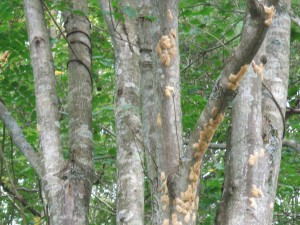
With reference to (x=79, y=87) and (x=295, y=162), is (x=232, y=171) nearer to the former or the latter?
(x=79, y=87)

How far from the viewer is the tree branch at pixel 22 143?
7.39ft

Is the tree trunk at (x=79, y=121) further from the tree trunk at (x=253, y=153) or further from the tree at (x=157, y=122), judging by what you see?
the tree trunk at (x=253, y=153)

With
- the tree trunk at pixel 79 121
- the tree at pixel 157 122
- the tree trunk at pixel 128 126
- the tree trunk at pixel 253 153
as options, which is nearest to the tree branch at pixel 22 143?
the tree at pixel 157 122

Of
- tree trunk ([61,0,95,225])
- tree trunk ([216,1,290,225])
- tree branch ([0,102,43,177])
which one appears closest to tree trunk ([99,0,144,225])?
tree trunk ([61,0,95,225])

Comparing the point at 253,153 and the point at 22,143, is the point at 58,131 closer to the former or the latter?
the point at 22,143

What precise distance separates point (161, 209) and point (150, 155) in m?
0.27

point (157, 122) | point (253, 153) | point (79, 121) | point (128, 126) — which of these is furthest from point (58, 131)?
point (253, 153)

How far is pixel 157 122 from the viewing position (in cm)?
171

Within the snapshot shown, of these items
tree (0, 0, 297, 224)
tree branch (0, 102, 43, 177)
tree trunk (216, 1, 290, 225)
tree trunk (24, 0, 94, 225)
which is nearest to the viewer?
tree (0, 0, 297, 224)

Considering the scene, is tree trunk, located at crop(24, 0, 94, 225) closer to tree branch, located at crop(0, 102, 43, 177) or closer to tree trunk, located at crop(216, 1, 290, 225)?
tree branch, located at crop(0, 102, 43, 177)

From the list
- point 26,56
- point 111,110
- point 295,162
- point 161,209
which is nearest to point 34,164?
point 161,209

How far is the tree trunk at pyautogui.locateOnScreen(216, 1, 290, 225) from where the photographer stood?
1792mm

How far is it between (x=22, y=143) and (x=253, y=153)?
3.60ft

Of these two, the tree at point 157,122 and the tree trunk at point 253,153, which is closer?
the tree at point 157,122
